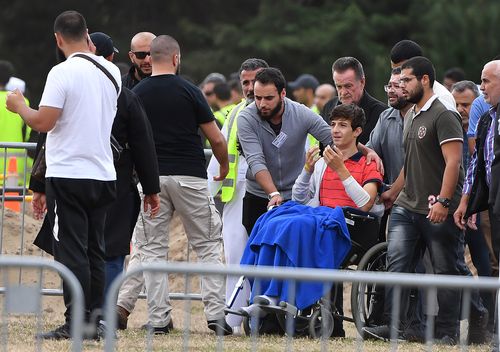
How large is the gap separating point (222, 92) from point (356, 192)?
7.61 metres

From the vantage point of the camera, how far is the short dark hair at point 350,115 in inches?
378

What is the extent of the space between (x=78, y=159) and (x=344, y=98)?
2.59 meters

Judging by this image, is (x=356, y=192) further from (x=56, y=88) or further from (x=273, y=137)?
(x=56, y=88)

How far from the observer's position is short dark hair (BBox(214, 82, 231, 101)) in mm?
16781

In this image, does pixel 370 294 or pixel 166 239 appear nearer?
pixel 370 294

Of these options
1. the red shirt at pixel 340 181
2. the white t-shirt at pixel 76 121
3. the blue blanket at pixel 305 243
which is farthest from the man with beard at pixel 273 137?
the white t-shirt at pixel 76 121

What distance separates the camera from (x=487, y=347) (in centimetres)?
859

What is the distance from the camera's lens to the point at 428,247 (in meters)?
9.36

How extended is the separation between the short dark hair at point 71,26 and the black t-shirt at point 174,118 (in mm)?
1067

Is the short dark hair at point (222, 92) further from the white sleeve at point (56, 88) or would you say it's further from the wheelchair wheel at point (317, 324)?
the white sleeve at point (56, 88)

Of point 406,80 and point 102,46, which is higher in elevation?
point 102,46

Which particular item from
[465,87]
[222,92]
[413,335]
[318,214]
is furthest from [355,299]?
[222,92]

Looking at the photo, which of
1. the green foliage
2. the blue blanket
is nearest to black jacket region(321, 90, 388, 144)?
the blue blanket

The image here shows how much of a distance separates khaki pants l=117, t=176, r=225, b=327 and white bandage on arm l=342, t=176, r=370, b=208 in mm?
965
